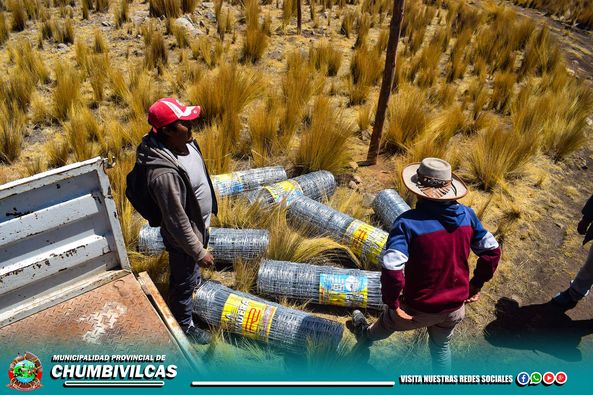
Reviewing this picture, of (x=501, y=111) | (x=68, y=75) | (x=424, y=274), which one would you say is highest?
(x=424, y=274)

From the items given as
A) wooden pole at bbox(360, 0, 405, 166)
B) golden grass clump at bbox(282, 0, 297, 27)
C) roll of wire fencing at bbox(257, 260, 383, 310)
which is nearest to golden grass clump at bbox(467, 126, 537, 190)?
wooden pole at bbox(360, 0, 405, 166)

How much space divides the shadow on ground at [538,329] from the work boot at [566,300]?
53 mm

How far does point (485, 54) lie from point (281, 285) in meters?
7.97

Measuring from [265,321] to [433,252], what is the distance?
1.40 meters

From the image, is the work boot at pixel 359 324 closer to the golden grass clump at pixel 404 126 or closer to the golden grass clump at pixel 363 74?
the golden grass clump at pixel 404 126

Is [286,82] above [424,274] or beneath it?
beneath

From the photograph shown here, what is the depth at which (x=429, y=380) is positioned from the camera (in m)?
3.07

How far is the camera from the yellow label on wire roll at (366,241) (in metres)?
3.88

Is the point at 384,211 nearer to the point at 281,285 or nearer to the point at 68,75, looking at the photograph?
the point at 281,285

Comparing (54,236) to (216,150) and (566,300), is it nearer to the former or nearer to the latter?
(216,150)

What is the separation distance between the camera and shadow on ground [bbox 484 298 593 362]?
143 inches

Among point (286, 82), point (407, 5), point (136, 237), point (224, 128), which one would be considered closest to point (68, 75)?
point (224, 128)

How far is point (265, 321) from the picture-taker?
3.24m

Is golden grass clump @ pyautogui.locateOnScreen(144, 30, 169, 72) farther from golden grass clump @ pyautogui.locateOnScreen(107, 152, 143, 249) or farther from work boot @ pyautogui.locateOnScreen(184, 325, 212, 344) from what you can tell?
work boot @ pyautogui.locateOnScreen(184, 325, 212, 344)
